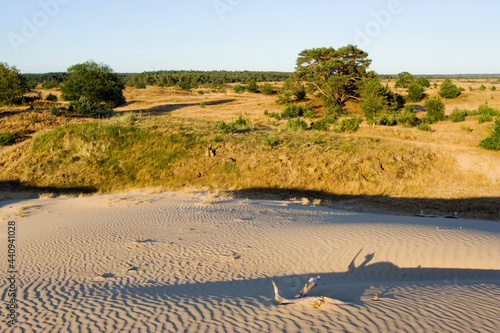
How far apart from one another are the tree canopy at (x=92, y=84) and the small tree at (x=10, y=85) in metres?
3.44

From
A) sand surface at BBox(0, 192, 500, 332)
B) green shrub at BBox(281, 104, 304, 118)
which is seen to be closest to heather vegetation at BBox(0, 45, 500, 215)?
green shrub at BBox(281, 104, 304, 118)

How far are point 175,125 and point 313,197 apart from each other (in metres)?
11.3

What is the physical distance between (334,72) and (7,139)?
3064cm

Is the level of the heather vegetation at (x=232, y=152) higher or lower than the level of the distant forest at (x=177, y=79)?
lower

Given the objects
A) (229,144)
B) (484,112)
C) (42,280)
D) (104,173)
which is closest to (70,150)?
(104,173)

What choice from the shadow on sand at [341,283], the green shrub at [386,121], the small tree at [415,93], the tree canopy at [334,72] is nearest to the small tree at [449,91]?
the small tree at [415,93]

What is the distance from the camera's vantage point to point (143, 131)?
70.1ft

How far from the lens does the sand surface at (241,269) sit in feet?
15.5

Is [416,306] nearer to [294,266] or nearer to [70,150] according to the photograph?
[294,266]

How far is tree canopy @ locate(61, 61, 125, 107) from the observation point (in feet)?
107

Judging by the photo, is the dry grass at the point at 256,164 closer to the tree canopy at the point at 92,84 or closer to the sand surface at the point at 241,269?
the sand surface at the point at 241,269

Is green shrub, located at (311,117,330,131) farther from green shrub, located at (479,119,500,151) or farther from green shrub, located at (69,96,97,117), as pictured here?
green shrub, located at (69,96,97,117)

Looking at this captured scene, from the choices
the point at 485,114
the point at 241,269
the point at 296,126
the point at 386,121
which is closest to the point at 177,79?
the point at 386,121

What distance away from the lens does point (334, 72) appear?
3991 centimetres
